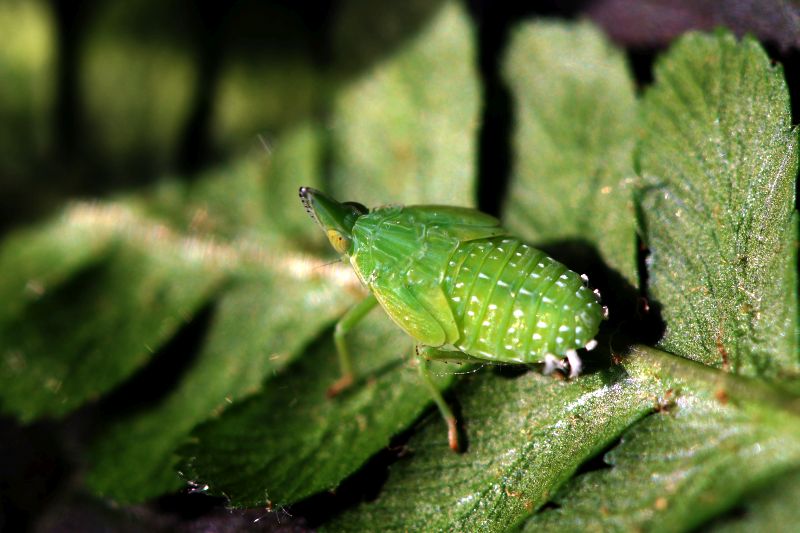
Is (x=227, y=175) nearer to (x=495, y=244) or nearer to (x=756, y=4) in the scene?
(x=495, y=244)

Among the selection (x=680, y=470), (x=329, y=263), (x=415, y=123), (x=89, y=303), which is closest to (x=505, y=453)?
(x=680, y=470)

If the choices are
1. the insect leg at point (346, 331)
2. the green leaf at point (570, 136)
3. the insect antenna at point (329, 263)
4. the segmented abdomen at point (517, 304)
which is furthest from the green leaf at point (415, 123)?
the segmented abdomen at point (517, 304)

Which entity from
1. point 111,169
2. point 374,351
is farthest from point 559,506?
point 111,169

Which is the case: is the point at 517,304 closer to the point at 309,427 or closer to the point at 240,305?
the point at 309,427

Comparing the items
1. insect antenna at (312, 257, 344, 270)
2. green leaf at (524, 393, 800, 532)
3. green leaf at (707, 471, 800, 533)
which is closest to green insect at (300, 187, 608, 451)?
insect antenna at (312, 257, 344, 270)

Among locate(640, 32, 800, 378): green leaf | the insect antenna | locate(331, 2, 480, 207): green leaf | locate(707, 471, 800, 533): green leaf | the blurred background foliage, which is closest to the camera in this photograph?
locate(707, 471, 800, 533): green leaf

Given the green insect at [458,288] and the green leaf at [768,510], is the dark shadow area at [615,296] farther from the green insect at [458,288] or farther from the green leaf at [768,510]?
the green leaf at [768,510]

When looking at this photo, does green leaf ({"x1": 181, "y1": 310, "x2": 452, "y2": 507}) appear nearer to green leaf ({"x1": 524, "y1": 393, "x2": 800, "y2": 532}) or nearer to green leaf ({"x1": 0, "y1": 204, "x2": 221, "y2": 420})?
green leaf ({"x1": 524, "y1": 393, "x2": 800, "y2": 532})
